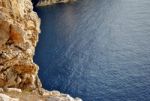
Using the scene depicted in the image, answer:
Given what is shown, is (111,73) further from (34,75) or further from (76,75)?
(34,75)

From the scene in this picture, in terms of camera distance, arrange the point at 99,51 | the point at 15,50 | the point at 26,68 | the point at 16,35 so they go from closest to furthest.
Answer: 1. the point at 16,35
2. the point at 15,50
3. the point at 26,68
4. the point at 99,51

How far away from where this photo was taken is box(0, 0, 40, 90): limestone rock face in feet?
142

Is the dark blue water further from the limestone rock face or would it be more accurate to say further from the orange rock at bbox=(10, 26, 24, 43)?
the orange rock at bbox=(10, 26, 24, 43)

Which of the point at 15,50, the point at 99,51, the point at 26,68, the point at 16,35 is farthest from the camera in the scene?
the point at 99,51

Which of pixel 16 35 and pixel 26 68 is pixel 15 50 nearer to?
pixel 16 35

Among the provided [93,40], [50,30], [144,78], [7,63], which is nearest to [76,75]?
[144,78]

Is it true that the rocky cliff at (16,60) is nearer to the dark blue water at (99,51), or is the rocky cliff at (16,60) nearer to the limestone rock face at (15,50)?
the limestone rock face at (15,50)

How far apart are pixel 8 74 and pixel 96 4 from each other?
15747 cm

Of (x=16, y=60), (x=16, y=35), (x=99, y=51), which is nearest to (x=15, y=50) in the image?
(x=16, y=60)

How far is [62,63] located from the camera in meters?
120

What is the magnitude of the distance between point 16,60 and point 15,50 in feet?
4.13

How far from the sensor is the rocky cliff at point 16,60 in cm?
4244

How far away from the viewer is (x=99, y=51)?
12569cm

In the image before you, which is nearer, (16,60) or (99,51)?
(16,60)
